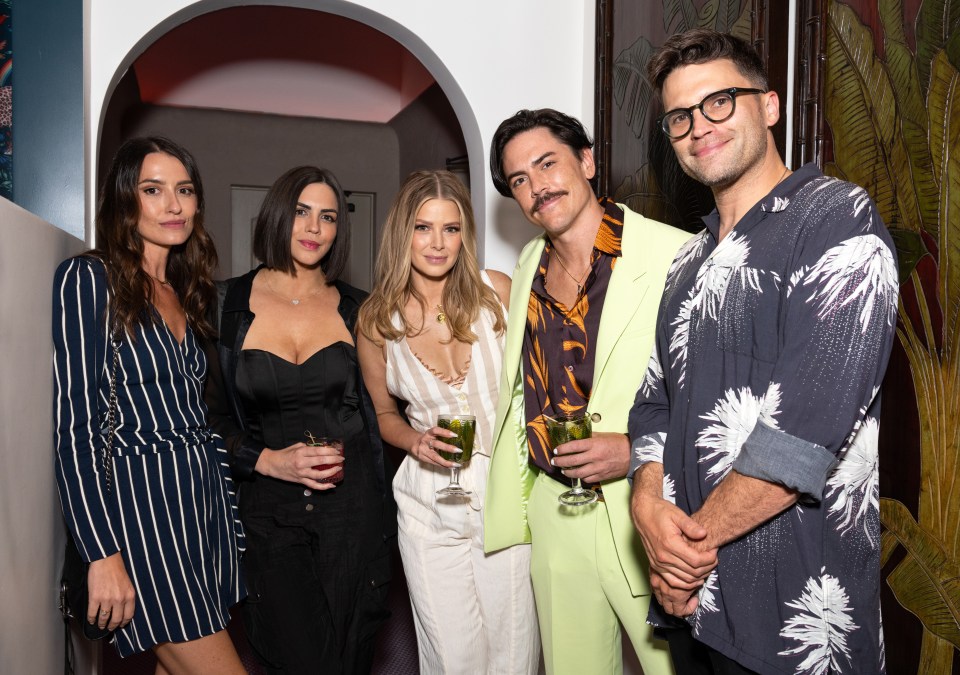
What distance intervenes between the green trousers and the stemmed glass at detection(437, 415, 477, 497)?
237mm

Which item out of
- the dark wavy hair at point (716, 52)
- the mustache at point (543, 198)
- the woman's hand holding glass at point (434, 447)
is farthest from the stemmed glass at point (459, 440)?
the dark wavy hair at point (716, 52)

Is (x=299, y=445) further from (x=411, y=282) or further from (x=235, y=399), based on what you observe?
(x=411, y=282)

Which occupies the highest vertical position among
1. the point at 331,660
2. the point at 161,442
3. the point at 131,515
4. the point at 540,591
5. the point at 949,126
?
the point at 949,126

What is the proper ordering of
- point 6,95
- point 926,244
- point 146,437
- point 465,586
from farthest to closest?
point 6,95
point 465,586
point 146,437
point 926,244

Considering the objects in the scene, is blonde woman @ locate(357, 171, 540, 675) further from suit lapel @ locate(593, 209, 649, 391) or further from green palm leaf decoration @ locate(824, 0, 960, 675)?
green palm leaf decoration @ locate(824, 0, 960, 675)

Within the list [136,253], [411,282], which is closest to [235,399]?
[136,253]

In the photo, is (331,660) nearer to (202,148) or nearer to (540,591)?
(540,591)

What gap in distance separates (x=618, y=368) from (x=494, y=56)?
5.97ft

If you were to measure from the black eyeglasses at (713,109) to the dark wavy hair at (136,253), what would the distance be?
1.48m

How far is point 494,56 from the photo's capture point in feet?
11.3

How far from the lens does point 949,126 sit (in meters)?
1.72

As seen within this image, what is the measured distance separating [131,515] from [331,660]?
2.90 ft

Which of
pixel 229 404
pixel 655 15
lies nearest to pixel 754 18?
pixel 655 15

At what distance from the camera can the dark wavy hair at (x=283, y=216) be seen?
8.86 ft
